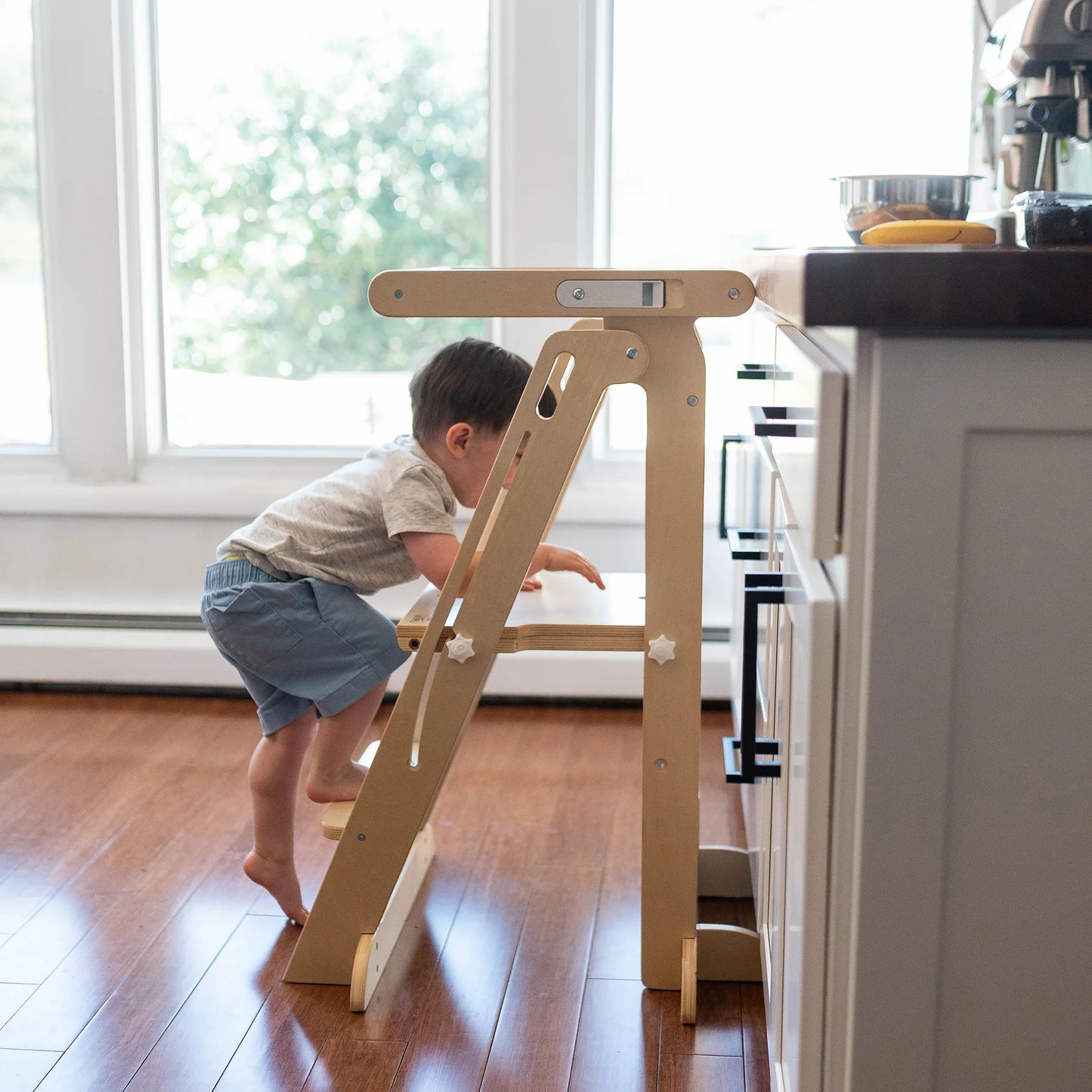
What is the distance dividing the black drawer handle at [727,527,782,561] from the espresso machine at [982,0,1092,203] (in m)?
0.58

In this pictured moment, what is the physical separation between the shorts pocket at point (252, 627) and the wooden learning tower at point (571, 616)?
0.20 meters

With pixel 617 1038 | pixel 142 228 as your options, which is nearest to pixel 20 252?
pixel 142 228

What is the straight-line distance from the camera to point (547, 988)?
1.57m

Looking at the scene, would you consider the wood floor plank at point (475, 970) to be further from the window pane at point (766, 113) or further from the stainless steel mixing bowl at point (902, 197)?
the window pane at point (766, 113)

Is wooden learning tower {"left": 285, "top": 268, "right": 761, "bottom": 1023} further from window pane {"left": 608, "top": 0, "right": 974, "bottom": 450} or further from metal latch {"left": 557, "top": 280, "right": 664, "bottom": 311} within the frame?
window pane {"left": 608, "top": 0, "right": 974, "bottom": 450}

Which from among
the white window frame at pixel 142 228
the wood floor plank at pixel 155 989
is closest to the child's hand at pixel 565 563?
the wood floor plank at pixel 155 989

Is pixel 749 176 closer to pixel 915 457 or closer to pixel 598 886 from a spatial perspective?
pixel 598 886

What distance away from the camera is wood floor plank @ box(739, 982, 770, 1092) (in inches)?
53.8

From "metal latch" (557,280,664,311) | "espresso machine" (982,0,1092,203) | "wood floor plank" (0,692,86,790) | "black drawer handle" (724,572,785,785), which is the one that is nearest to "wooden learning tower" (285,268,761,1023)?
"metal latch" (557,280,664,311)

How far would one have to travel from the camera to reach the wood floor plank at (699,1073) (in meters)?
1.35

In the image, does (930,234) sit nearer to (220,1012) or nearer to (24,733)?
(220,1012)

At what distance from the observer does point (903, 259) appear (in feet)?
2.45

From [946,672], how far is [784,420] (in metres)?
0.40

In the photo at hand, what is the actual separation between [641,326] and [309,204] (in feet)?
5.52
